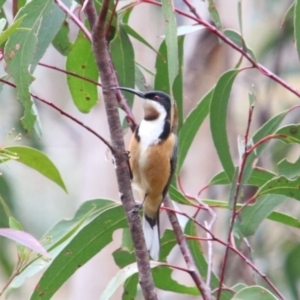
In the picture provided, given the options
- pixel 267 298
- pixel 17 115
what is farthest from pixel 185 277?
pixel 267 298

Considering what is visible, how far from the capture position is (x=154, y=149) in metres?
1.65

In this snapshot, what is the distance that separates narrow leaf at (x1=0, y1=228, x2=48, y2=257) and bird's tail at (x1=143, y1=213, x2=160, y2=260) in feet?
2.51

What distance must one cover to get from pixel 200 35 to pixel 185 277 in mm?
1006

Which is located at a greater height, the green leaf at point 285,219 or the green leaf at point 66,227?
the green leaf at point 66,227

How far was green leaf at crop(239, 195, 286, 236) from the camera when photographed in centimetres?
164

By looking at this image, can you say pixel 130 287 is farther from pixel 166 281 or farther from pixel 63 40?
pixel 63 40

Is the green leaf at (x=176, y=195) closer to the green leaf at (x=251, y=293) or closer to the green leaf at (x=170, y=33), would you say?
the green leaf at (x=251, y=293)

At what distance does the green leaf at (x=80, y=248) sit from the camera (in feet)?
5.36

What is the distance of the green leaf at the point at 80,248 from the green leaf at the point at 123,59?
0.27 meters


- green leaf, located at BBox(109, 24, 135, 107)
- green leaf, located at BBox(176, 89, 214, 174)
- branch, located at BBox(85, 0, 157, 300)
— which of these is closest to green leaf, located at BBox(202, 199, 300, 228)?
green leaf, located at BBox(176, 89, 214, 174)

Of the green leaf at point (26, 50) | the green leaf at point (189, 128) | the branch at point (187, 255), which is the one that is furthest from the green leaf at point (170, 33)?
the green leaf at point (189, 128)

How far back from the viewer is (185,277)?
3256mm

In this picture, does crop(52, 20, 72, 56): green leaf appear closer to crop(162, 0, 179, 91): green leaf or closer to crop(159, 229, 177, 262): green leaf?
crop(159, 229, 177, 262): green leaf

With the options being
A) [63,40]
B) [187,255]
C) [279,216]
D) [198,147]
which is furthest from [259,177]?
[198,147]
